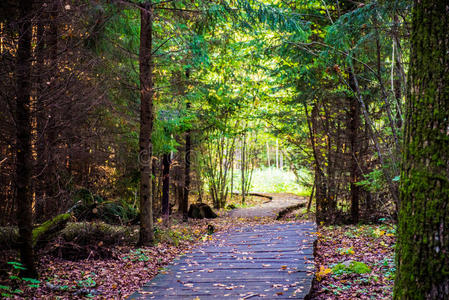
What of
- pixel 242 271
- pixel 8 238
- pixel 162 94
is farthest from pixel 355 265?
pixel 162 94

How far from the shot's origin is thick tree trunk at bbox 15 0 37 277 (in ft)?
14.9

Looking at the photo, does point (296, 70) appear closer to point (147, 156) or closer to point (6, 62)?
point (147, 156)

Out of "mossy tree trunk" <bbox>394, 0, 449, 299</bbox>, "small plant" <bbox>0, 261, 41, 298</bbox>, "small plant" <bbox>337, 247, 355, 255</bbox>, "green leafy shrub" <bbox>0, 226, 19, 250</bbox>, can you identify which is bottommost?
"small plant" <bbox>337, 247, 355, 255</bbox>

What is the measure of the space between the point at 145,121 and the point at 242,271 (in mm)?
4180

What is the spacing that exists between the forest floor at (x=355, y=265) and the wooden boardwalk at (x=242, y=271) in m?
0.27

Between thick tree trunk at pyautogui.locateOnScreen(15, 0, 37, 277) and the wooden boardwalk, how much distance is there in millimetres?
1873

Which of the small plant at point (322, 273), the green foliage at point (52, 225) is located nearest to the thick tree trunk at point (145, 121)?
the green foliage at point (52, 225)

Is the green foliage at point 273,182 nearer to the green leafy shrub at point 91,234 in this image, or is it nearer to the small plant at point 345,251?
the green leafy shrub at point 91,234

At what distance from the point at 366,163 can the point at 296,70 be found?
3.39 metres

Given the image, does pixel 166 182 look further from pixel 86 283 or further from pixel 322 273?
pixel 322 273

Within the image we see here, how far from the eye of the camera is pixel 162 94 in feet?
33.2

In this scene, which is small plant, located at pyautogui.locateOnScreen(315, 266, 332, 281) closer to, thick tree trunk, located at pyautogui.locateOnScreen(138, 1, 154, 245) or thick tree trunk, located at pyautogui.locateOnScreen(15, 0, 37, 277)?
thick tree trunk, located at pyautogui.locateOnScreen(138, 1, 154, 245)

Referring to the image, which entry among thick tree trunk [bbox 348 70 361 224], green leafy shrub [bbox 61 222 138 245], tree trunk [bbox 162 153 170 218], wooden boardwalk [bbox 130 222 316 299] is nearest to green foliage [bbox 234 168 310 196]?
tree trunk [bbox 162 153 170 218]

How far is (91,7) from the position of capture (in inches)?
263
